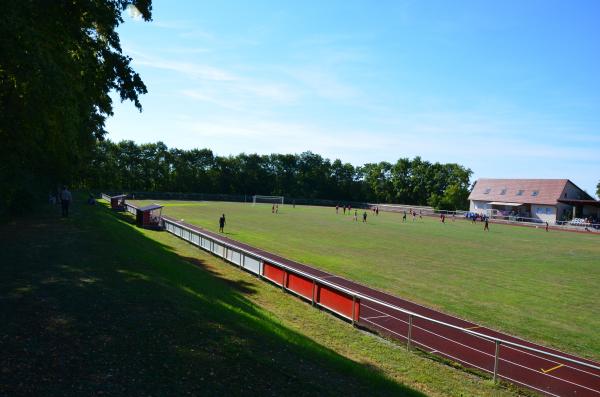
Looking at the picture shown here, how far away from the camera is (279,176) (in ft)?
363

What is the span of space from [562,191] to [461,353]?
70940 mm

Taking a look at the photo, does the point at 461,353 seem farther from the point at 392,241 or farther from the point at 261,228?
the point at 261,228

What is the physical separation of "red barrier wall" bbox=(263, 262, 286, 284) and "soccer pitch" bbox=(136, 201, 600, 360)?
3744mm

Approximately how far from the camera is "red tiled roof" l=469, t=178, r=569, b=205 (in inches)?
2785

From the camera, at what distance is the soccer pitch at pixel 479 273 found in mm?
13867

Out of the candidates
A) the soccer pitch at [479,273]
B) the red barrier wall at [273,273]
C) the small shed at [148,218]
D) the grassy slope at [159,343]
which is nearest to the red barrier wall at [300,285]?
the red barrier wall at [273,273]

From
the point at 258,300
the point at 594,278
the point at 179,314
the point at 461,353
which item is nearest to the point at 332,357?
the point at 179,314

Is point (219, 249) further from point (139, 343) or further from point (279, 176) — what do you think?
point (279, 176)

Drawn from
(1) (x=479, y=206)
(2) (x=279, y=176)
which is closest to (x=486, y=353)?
(1) (x=479, y=206)

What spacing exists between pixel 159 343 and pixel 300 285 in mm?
→ 9062

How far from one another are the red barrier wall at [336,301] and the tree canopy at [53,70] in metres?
8.76

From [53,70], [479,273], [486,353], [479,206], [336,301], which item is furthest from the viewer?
[479,206]

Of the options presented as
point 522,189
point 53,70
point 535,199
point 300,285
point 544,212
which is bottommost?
point 300,285

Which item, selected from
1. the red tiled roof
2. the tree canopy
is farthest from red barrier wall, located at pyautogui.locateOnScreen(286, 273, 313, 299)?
the red tiled roof
